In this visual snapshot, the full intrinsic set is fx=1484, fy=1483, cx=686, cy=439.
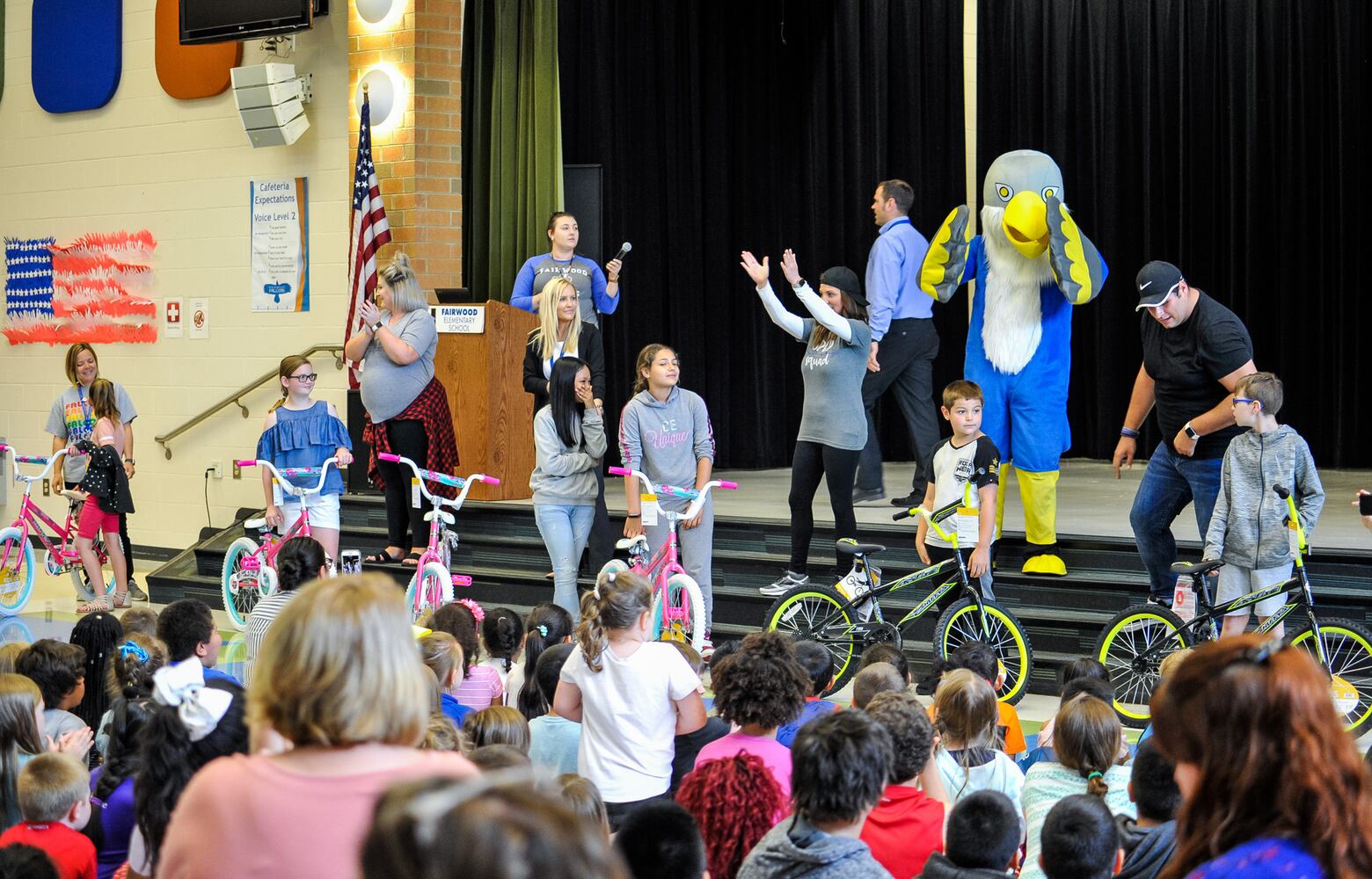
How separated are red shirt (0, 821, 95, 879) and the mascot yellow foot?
444 centimetres

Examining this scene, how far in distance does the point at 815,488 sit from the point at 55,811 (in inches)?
161

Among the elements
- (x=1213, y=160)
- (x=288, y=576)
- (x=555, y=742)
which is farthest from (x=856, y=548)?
(x=1213, y=160)

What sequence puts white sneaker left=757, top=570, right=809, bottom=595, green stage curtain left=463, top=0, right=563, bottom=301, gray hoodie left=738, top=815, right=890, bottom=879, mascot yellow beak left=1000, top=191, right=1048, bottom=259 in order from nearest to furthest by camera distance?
1. gray hoodie left=738, top=815, right=890, bottom=879
2. mascot yellow beak left=1000, top=191, right=1048, bottom=259
3. white sneaker left=757, top=570, right=809, bottom=595
4. green stage curtain left=463, top=0, right=563, bottom=301

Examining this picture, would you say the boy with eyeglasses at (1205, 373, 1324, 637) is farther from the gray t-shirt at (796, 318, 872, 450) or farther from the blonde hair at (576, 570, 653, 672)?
the blonde hair at (576, 570, 653, 672)

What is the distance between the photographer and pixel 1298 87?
30.6ft


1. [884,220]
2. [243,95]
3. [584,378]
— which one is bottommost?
[584,378]

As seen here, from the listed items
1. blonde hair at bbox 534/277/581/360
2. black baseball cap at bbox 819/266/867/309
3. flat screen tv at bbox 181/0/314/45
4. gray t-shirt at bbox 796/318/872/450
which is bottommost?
gray t-shirt at bbox 796/318/872/450

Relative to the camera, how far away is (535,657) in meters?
4.26

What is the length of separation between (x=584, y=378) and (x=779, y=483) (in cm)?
328

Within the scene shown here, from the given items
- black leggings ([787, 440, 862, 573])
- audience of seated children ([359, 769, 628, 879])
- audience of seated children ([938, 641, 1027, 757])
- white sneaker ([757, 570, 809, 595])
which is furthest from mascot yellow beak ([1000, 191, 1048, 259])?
audience of seated children ([359, 769, 628, 879])

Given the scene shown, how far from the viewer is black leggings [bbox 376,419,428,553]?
7.36 m

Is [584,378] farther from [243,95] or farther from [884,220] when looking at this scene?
[243,95]

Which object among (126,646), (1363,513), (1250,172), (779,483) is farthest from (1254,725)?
(1250,172)

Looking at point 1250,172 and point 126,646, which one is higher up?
point 1250,172
